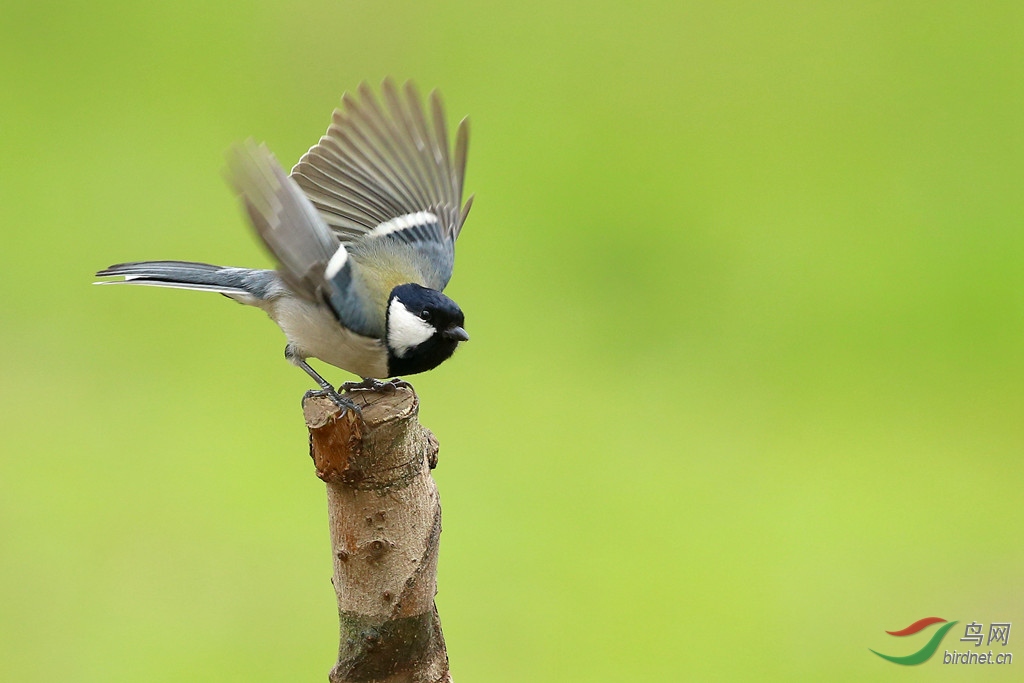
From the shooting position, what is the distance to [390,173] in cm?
160

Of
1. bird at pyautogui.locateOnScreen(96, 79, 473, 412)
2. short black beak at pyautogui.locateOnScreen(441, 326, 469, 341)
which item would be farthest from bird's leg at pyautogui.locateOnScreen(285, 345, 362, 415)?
short black beak at pyautogui.locateOnScreen(441, 326, 469, 341)

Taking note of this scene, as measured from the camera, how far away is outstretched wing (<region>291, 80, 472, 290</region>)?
5.08 ft

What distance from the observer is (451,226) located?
1622 millimetres

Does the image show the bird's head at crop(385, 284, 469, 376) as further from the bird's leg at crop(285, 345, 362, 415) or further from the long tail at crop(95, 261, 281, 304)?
the long tail at crop(95, 261, 281, 304)

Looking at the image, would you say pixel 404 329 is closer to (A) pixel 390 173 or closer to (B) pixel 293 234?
(B) pixel 293 234

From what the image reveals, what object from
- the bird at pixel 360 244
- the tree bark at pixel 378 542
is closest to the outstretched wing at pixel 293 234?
the bird at pixel 360 244

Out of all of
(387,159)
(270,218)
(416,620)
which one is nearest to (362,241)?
(387,159)

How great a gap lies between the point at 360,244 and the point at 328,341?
244 mm

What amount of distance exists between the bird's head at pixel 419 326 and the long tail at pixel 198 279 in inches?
8.5

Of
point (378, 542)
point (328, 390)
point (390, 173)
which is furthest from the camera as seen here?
point (390, 173)

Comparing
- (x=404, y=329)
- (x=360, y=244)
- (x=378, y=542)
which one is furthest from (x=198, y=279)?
(x=378, y=542)

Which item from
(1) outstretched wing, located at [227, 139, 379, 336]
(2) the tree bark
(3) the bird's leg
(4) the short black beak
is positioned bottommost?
(2) the tree bark

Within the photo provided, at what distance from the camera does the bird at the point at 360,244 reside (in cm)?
110

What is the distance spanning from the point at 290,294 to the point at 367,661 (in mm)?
513
